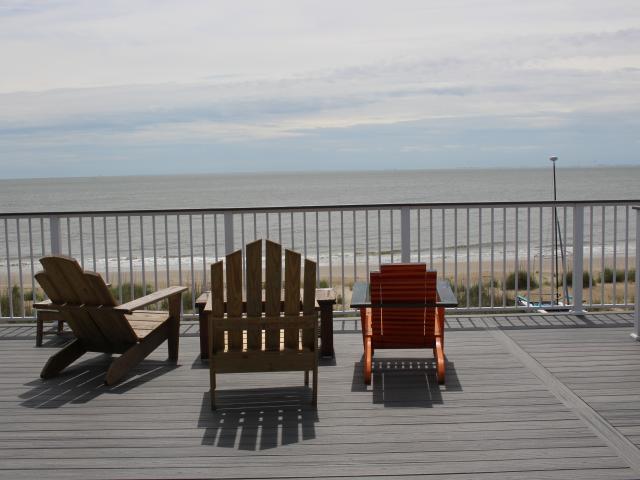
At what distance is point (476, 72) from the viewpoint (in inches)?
1938

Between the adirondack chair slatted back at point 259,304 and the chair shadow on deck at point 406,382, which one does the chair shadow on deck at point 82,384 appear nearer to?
the adirondack chair slatted back at point 259,304

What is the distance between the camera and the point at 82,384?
4738mm

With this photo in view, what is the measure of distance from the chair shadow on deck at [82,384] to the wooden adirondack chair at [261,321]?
0.81 m

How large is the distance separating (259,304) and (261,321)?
12 centimetres

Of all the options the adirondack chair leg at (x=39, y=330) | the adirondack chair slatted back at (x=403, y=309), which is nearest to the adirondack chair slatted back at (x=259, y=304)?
the adirondack chair slatted back at (x=403, y=309)

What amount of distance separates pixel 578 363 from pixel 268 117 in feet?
183

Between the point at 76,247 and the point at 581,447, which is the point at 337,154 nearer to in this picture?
the point at 76,247

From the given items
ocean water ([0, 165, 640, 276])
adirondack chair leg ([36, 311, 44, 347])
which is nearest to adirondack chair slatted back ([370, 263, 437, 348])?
adirondack chair leg ([36, 311, 44, 347])

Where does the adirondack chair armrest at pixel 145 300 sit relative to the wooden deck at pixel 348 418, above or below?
above

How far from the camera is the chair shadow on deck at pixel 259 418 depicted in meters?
3.64

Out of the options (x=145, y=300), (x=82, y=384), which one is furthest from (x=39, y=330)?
(x=145, y=300)

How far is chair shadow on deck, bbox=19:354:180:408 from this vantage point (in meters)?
4.39

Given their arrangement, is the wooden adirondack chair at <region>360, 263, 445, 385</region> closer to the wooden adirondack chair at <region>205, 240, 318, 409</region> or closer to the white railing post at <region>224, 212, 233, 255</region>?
the wooden adirondack chair at <region>205, 240, 318, 409</region>

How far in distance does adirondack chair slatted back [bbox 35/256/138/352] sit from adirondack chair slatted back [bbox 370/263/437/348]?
1.62m
